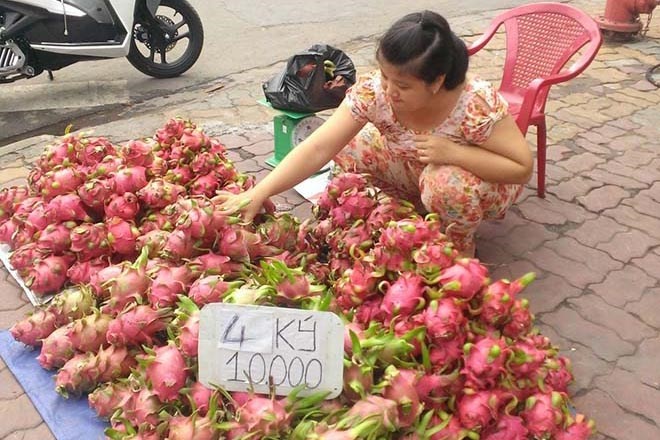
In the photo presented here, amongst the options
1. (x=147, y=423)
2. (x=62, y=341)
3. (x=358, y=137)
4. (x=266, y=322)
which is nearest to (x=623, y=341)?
(x=358, y=137)

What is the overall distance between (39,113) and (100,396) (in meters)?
3.29

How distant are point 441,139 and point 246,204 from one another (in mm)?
668

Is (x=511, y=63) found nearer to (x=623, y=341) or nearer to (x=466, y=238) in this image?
(x=466, y=238)

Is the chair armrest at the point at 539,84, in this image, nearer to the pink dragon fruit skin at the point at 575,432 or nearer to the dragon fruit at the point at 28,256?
the pink dragon fruit skin at the point at 575,432

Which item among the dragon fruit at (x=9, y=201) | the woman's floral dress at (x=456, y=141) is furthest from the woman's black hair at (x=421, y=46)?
the dragon fruit at (x=9, y=201)

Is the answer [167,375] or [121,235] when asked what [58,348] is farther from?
[167,375]

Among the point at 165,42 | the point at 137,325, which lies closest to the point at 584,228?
the point at 137,325

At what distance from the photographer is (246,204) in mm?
2057

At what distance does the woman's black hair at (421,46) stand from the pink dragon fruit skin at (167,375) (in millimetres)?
1012

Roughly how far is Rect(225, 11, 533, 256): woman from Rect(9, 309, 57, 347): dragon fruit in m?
0.64

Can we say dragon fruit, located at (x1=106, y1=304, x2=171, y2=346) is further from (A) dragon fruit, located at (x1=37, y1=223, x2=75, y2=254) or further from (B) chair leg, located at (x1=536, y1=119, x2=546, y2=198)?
(B) chair leg, located at (x1=536, y1=119, x2=546, y2=198)

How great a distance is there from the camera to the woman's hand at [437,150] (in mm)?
2217

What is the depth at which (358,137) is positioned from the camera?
2.59m

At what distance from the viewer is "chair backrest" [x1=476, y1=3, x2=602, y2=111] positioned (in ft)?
9.87
